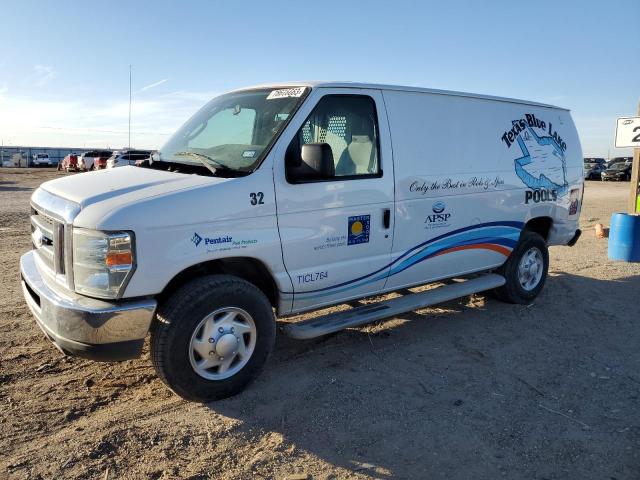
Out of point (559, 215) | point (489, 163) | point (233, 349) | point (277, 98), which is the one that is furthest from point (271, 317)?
point (559, 215)

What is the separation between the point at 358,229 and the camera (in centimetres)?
442

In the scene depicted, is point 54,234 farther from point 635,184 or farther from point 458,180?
point 635,184

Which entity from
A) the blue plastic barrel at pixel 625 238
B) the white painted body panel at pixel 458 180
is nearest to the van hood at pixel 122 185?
the white painted body panel at pixel 458 180

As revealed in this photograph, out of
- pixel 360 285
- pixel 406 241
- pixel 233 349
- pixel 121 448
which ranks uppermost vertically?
pixel 406 241

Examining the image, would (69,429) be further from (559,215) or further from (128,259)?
(559,215)

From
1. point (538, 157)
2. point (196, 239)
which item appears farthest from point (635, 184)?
point (196, 239)

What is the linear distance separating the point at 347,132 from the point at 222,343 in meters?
2.01

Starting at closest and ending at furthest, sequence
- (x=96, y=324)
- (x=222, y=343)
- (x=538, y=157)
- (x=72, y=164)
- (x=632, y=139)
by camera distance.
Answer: (x=96, y=324) → (x=222, y=343) → (x=538, y=157) → (x=632, y=139) → (x=72, y=164)

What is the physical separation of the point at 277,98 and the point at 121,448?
280cm

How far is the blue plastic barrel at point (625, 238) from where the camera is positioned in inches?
344

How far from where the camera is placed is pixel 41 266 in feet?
13.2

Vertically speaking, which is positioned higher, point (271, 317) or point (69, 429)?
point (271, 317)

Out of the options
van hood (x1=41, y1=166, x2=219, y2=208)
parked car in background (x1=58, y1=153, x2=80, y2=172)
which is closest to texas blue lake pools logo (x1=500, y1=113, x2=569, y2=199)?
van hood (x1=41, y1=166, x2=219, y2=208)

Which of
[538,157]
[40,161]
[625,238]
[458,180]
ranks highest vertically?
[40,161]
